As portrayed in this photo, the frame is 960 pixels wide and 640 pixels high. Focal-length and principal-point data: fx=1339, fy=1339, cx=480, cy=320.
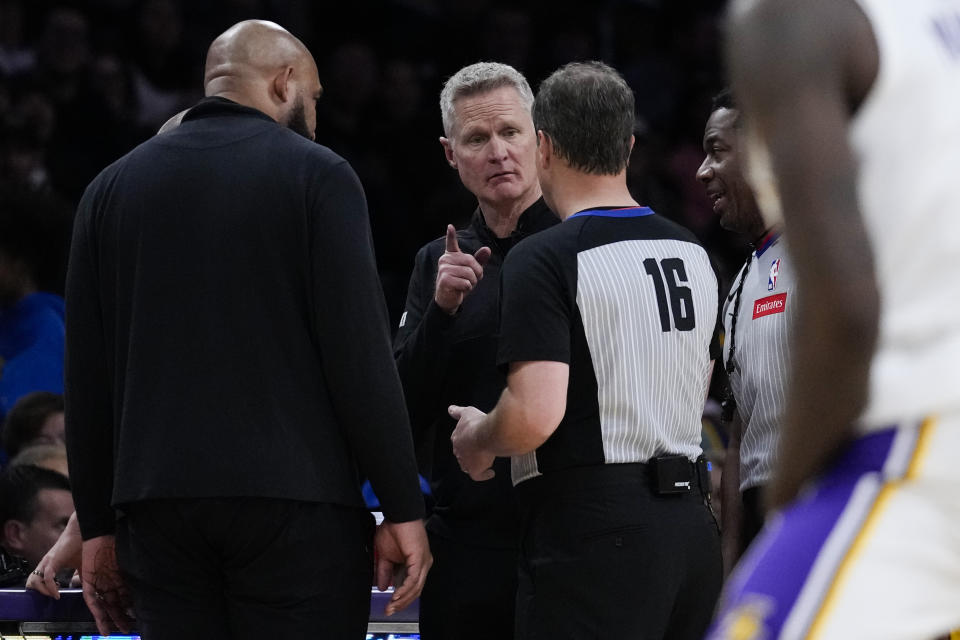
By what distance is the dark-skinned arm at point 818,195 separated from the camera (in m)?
1.54

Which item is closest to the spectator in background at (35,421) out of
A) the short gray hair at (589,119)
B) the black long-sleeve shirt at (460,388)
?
the black long-sleeve shirt at (460,388)

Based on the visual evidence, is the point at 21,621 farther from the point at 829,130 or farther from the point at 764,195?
the point at 829,130

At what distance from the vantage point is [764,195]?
6.27 feet

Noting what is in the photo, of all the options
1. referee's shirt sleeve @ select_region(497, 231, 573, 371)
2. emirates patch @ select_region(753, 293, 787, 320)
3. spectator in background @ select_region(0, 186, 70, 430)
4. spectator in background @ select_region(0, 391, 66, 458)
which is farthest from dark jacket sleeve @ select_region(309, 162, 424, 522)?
spectator in background @ select_region(0, 186, 70, 430)

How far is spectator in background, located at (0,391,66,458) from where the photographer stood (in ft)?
15.9

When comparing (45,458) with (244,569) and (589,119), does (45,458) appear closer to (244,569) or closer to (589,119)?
(244,569)

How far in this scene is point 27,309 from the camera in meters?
5.39

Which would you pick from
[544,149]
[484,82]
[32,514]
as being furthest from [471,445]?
[32,514]

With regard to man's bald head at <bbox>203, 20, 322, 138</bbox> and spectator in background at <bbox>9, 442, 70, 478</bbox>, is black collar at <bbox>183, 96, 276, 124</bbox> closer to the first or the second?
man's bald head at <bbox>203, 20, 322, 138</bbox>

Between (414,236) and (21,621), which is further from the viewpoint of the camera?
(414,236)

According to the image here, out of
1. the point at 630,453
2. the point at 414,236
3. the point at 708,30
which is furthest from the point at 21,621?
the point at 708,30

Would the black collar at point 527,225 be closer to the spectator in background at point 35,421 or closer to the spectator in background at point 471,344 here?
the spectator in background at point 471,344

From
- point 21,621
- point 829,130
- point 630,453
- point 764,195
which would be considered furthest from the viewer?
point 21,621

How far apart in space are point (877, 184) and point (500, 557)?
1.74 m
